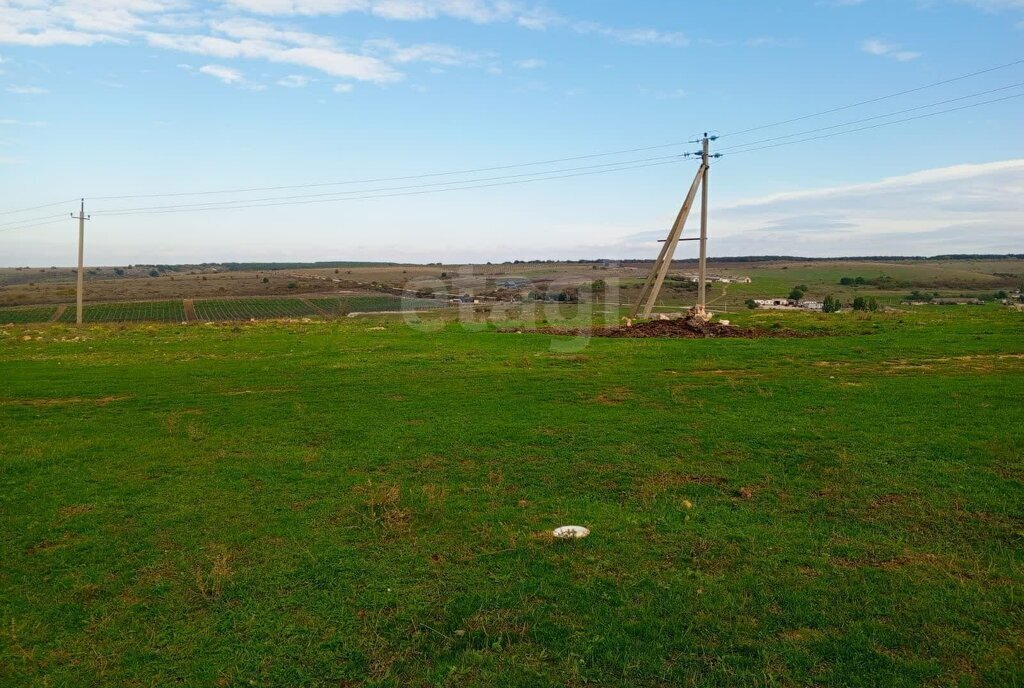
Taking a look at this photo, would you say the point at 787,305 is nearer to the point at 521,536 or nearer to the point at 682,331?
the point at 682,331

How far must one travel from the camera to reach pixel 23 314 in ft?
248

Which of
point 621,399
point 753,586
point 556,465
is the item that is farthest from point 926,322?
point 753,586

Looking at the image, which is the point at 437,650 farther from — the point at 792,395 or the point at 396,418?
the point at 792,395

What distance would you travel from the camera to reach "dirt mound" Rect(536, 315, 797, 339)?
28.1 meters

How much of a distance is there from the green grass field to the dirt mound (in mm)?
10929

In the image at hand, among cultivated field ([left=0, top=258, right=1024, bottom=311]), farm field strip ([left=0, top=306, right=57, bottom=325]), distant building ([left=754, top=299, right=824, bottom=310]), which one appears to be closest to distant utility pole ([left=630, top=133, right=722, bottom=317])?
cultivated field ([left=0, top=258, right=1024, bottom=311])

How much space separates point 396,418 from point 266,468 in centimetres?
378

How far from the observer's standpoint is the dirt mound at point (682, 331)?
92.1ft

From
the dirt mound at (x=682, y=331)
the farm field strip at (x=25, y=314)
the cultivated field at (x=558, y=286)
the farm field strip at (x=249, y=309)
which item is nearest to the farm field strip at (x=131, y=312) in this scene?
the farm field strip at (x=25, y=314)

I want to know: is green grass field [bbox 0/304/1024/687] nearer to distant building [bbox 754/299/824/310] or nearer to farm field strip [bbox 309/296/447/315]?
distant building [bbox 754/299/824/310]

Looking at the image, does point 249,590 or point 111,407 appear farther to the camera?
point 111,407

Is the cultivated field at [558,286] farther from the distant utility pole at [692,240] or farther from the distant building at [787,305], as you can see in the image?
the distant utility pole at [692,240]

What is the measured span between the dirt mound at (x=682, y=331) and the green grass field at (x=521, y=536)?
35.9 feet

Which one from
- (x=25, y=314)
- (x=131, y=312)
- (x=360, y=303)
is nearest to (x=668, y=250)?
(x=360, y=303)
